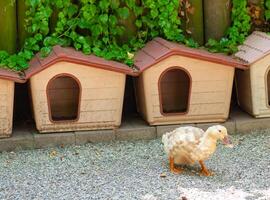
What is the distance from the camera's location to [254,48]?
18.2 feet

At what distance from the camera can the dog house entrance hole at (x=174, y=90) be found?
227 inches

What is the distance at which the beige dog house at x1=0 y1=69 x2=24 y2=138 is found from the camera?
16.6 ft

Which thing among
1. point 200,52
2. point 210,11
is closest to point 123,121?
point 200,52

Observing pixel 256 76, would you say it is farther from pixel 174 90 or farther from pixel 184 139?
pixel 184 139

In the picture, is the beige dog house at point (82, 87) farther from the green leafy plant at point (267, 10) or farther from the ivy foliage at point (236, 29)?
the green leafy plant at point (267, 10)

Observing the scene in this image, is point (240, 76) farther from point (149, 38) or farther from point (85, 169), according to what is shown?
point (85, 169)

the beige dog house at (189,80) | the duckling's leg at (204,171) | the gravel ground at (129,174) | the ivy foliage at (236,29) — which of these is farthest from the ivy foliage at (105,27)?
the duckling's leg at (204,171)

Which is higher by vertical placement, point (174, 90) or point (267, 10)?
point (267, 10)

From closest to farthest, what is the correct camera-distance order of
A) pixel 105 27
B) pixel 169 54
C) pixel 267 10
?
pixel 169 54 < pixel 105 27 < pixel 267 10

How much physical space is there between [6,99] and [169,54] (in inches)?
48.5

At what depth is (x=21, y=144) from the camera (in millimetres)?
5180

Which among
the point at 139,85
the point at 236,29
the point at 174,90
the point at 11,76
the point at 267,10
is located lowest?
the point at 174,90

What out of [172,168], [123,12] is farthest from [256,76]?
[172,168]

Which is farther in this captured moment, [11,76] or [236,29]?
[236,29]
